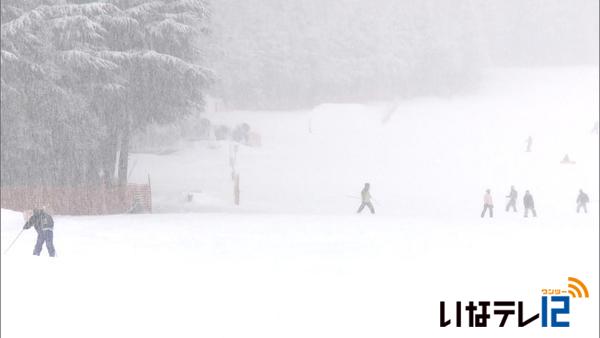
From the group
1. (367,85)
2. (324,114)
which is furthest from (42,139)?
(367,85)

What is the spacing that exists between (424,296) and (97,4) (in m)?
17.0

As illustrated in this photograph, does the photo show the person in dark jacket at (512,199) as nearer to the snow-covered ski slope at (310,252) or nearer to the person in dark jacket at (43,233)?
the snow-covered ski slope at (310,252)

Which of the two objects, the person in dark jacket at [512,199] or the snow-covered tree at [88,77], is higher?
the snow-covered tree at [88,77]

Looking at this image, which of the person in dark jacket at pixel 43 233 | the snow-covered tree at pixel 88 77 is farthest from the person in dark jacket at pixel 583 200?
the person in dark jacket at pixel 43 233

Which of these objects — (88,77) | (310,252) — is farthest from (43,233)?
(88,77)

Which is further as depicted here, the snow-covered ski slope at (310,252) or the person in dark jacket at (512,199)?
the person in dark jacket at (512,199)

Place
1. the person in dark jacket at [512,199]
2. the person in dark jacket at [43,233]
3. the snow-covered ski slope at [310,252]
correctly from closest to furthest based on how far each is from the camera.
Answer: the snow-covered ski slope at [310,252], the person in dark jacket at [43,233], the person in dark jacket at [512,199]

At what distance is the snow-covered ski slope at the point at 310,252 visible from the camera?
1345 cm

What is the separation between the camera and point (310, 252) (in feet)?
64.0

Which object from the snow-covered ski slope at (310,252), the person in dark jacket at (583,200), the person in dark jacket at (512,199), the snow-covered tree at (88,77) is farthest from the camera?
the person in dark jacket at (512,199)

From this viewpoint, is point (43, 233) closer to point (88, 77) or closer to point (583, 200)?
point (88, 77)

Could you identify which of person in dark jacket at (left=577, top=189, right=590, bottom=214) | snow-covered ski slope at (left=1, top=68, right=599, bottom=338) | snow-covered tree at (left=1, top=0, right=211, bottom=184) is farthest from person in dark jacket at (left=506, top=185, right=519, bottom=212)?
snow-covered tree at (left=1, top=0, right=211, bottom=184)

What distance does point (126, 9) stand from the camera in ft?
96.0

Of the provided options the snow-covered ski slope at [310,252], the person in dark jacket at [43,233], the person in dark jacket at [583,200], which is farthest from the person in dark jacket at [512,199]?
the person in dark jacket at [43,233]
